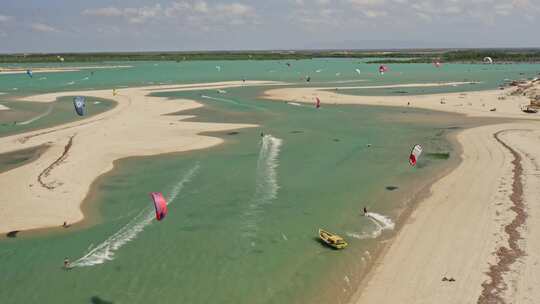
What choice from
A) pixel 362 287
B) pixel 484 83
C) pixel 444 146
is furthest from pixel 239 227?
pixel 484 83

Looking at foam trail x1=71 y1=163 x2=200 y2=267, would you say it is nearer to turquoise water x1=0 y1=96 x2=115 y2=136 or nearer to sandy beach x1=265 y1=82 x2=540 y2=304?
sandy beach x1=265 y1=82 x2=540 y2=304

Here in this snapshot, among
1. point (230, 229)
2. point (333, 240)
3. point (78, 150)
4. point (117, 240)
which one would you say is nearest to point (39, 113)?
point (78, 150)

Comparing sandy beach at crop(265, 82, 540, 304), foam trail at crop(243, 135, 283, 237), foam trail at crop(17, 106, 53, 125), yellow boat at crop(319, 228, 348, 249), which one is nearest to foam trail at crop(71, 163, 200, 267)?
foam trail at crop(243, 135, 283, 237)

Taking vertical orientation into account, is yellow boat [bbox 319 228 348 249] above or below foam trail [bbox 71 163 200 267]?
above

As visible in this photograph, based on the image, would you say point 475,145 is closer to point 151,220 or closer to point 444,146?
point 444,146

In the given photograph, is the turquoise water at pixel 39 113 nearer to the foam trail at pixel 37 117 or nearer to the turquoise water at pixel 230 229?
the foam trail at pixel 37 117

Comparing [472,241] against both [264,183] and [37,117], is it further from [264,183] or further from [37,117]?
[37,117]
